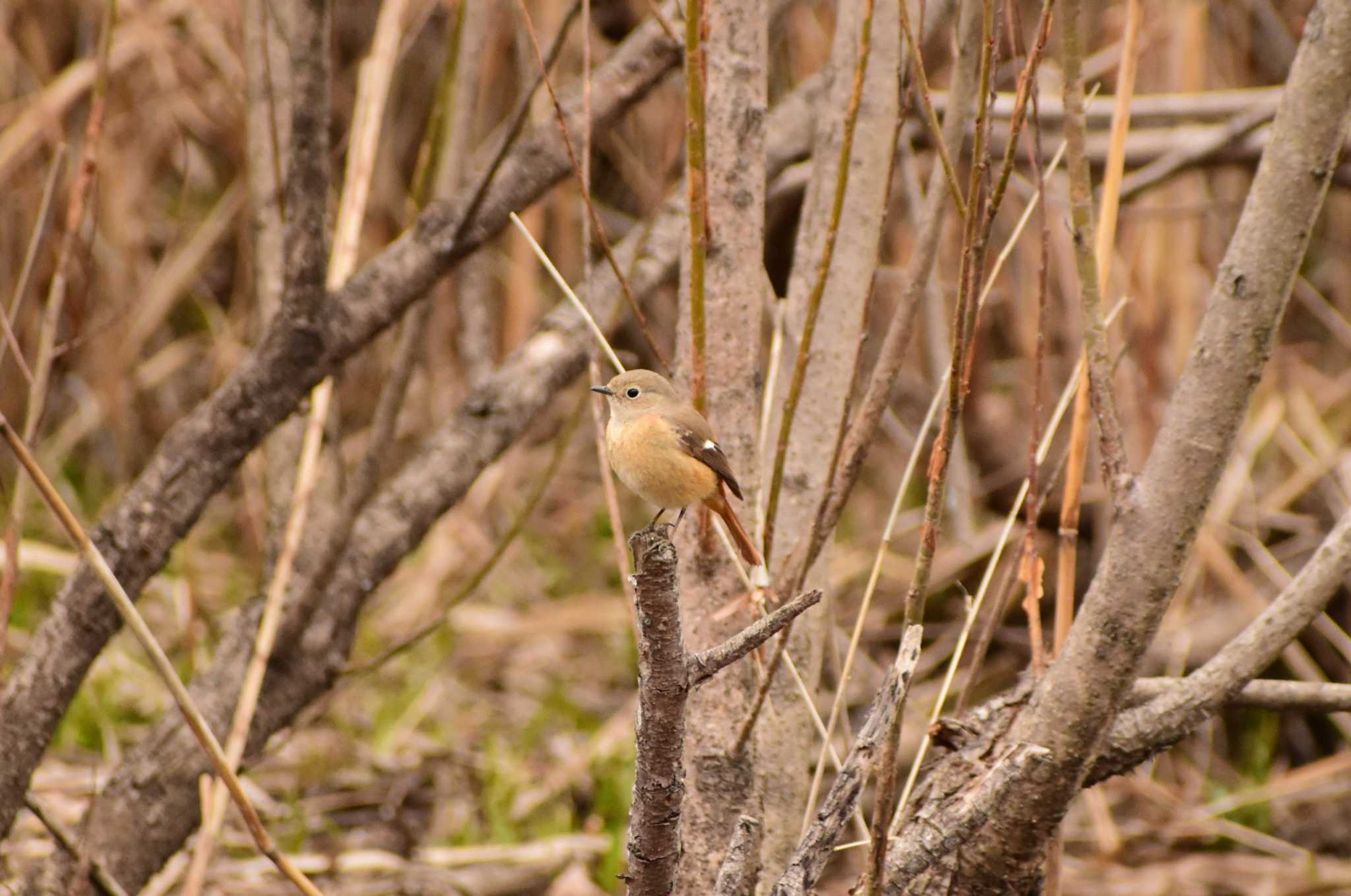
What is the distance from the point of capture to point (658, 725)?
1338mm

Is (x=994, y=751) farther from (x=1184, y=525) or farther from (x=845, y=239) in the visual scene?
(x=845, y=239)

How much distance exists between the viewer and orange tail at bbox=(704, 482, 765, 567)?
1915 mm

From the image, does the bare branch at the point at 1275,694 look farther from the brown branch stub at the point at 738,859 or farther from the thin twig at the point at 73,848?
the thin twig at the point at 73,848

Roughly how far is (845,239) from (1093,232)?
647 millimetres

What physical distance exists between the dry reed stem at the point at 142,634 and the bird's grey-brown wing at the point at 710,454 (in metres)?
0.78

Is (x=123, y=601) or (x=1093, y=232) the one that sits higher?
(x=1093, y=232)

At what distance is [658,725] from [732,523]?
2.06ft

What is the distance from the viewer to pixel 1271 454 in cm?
476

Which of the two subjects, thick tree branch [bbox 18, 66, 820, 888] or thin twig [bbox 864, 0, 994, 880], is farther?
thick tree branch [bbox 18, 66, 820, 888]

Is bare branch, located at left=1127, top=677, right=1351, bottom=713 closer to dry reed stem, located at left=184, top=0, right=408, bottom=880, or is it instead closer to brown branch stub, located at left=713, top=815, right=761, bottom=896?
brown branch stub, located at left=713, top=815, right=761, bottom=896

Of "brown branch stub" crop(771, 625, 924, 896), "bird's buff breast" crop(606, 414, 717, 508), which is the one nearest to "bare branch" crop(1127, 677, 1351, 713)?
"brown branch stub" crop(771, 625, 924, 896)

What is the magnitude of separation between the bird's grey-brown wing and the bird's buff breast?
1 cm

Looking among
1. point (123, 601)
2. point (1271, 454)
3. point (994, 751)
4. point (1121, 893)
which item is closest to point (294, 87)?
point (123, 601)

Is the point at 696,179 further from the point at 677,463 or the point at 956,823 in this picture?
the point at 956,823
